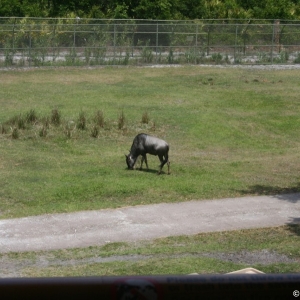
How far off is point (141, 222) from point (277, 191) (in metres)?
4.08

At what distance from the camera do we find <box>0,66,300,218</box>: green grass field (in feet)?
49.1

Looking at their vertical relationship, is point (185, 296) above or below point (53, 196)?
above

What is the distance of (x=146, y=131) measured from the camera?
22.1m

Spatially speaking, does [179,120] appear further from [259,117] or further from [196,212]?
[196,212]

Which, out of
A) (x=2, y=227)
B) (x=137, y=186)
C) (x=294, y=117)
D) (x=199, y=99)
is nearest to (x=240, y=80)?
(x=199, y=99)

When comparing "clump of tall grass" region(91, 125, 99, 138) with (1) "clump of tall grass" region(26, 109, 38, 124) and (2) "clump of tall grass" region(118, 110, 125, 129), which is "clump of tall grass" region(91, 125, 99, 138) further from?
(1) "clump of tall grass" region(26, 109, 38, 124)

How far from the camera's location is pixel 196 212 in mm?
13391

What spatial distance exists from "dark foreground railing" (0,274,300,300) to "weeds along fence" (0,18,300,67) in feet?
109

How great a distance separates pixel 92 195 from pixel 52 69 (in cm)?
2109

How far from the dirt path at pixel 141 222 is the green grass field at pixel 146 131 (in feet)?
1.85

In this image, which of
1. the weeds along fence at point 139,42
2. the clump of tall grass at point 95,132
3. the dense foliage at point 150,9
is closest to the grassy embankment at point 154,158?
the clump of tall grass at point 95,132

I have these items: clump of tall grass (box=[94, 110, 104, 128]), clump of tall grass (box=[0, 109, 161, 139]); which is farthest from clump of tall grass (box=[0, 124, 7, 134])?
clump of tall grass (box=[94, 110, 104, 128])

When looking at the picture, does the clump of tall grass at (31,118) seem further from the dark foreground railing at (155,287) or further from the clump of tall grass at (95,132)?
the dark foreground railing at (155,287)

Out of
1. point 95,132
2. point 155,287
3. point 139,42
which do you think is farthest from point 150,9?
point 155,287
